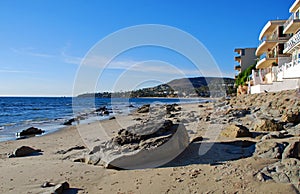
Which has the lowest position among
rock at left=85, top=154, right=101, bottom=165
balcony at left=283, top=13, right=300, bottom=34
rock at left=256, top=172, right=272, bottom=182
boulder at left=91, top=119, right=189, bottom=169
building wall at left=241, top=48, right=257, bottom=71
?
rock at left=85, top=154, right=101, bottom=165

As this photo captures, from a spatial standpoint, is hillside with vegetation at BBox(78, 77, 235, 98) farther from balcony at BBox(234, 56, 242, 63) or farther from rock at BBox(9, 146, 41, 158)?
rock at BBox(9, 146, 41, 158)

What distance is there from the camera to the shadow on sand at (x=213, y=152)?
6.30 m

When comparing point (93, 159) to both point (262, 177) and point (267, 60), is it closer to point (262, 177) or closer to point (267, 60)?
point (262, 177)

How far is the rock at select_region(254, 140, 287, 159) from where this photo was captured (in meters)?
5.71

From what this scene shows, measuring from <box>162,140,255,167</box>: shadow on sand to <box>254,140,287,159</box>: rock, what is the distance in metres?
0.32

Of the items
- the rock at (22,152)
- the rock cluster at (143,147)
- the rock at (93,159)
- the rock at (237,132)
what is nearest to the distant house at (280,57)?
the rock at (237,132)

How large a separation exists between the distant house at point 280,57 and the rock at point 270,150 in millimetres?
12936

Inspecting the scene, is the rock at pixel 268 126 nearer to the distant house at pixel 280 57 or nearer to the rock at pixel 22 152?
the rock at pixel 22 152

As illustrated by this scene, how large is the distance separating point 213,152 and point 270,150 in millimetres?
1496

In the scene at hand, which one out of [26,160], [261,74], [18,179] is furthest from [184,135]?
[261,74]

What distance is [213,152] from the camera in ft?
22.8

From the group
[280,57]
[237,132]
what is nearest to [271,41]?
[280,57]

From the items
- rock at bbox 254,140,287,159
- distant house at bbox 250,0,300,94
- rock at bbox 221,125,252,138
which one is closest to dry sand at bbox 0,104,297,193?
rock at bbox 254,140,287,159

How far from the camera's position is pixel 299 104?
12664 millimetres
